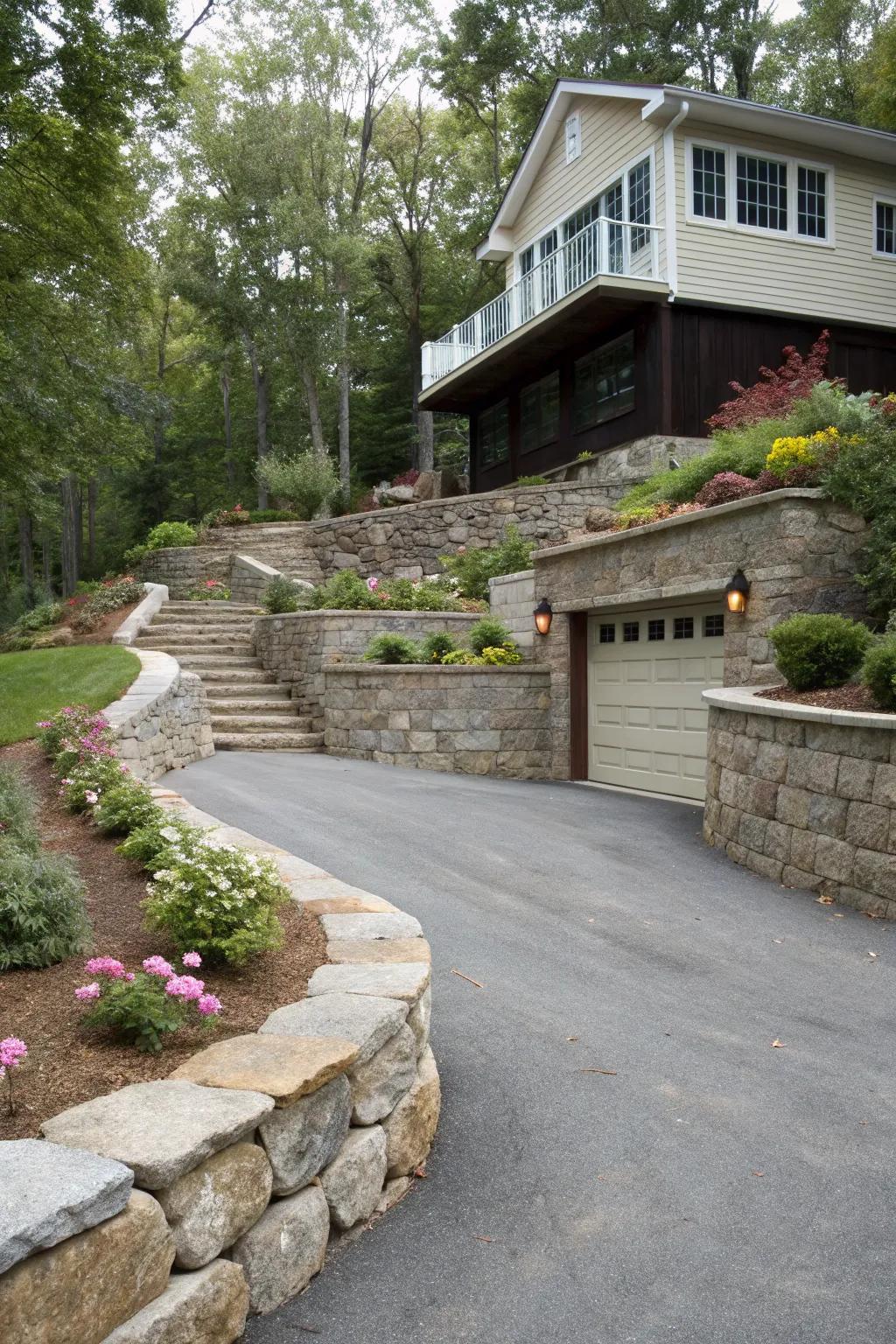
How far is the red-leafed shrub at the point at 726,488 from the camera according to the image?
28.3 feet

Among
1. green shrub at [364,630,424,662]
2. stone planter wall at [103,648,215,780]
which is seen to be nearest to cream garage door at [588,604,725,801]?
green shrub at [364,630,424,662]

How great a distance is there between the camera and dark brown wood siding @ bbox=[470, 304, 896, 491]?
14391mm

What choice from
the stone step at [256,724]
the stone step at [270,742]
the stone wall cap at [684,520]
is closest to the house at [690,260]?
the stone wall cap at [684,520]

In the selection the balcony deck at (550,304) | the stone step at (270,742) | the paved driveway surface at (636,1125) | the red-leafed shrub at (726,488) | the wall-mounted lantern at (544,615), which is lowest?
the paved driveway surface at (636,1125)

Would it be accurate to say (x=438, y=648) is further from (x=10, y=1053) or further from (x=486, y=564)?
(x=10, y=1053)

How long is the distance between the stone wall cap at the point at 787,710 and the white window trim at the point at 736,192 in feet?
34.4

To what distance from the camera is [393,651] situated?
11.2m

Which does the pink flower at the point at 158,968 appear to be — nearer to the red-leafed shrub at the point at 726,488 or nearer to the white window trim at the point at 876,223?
the red-leafed shrub at the point at 726,488

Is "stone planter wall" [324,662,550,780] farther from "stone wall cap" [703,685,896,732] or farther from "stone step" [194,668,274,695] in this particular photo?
"stone wall cap" [703,685,896,732]

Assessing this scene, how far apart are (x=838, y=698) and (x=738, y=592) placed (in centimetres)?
195

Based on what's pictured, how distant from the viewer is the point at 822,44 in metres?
23.1

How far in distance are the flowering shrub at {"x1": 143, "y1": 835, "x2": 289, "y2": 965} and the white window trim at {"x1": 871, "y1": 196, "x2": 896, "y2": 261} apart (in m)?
16.8

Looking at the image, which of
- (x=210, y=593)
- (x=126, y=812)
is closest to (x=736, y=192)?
(x=210, y=593)

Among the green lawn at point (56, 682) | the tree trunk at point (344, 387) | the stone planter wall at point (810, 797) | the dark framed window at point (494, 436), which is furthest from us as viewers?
the tree trunk at point (344, 387)
